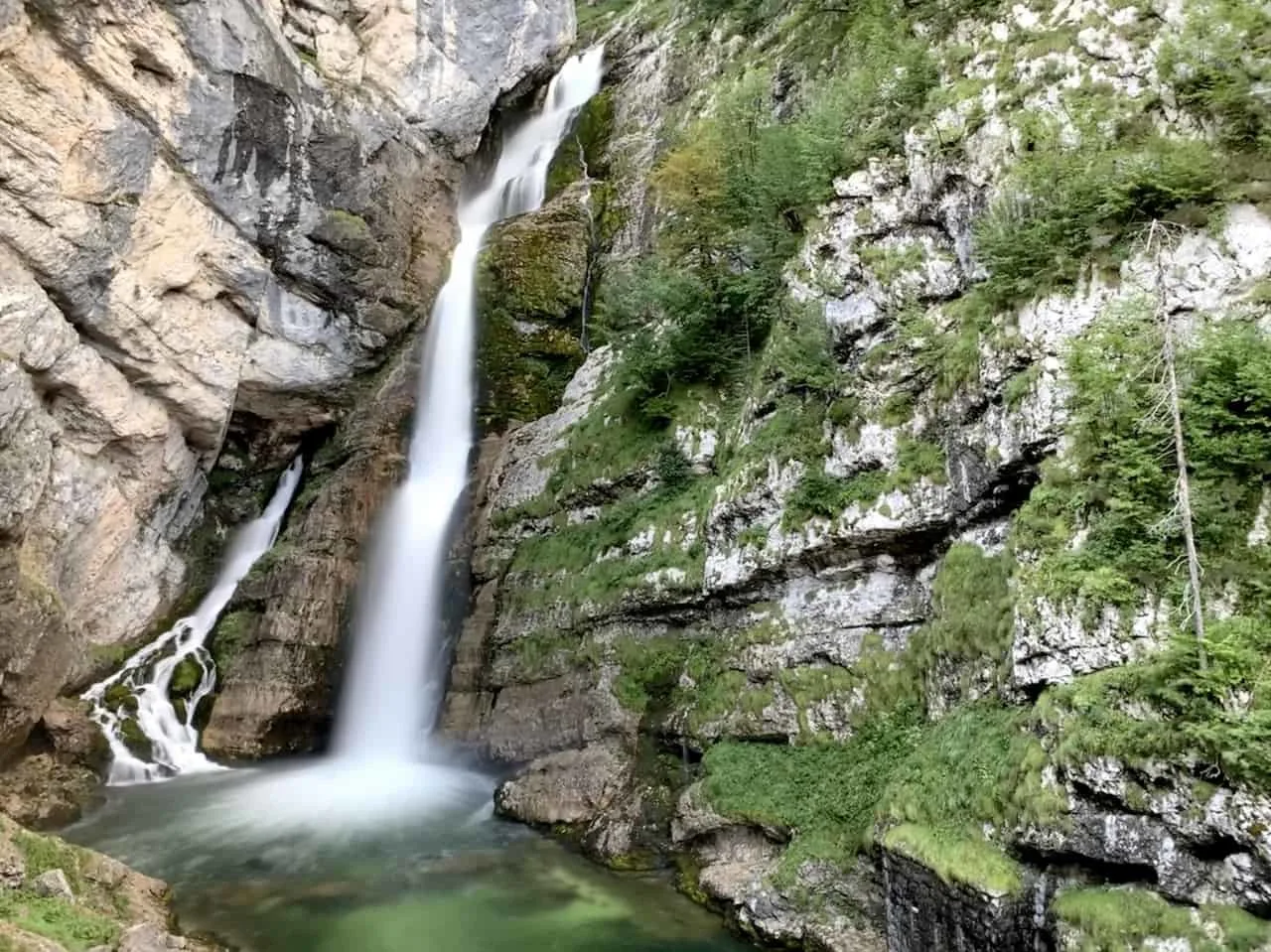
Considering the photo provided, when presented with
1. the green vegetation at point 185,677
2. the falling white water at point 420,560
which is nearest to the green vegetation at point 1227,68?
the falling white water at point 420,560

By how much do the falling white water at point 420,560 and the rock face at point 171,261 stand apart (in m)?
1.14

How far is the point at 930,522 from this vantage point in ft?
38.5

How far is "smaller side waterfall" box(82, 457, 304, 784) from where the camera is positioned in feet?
58.6

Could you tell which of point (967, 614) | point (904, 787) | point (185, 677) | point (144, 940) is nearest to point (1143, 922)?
point (904, 787)

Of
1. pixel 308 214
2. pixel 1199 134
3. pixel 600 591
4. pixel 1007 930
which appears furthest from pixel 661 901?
pixel 308 214

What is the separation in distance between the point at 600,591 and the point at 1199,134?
38.6ft

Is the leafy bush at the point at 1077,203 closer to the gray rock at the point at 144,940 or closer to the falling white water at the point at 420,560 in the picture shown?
the gray rock at the point at 144,940

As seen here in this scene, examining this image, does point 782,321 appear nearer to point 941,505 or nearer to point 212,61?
point 941,505

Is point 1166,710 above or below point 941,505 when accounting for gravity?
below

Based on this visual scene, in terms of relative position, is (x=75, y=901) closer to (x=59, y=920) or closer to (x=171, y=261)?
(x=59, y=920)

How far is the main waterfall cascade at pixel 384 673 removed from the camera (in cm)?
1551

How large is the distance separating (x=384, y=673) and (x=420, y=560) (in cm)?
278

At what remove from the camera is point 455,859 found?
13.0 m

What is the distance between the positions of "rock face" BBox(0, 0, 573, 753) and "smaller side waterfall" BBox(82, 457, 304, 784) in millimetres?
763
